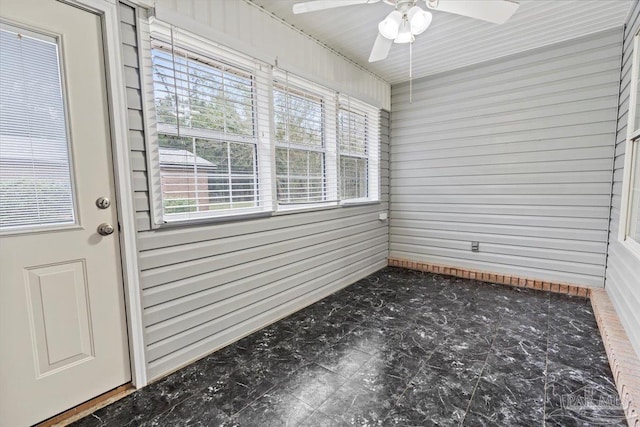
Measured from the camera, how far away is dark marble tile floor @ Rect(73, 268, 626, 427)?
5.21 ft

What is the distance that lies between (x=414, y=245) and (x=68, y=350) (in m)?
3.89

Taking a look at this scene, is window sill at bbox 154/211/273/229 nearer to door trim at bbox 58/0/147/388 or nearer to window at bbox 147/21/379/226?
window at bbox 147/21/379/226

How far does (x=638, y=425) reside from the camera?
1392mm

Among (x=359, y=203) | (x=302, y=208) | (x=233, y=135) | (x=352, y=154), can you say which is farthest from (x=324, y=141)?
(x=233, y=135)

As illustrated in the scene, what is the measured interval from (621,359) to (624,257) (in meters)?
0.91

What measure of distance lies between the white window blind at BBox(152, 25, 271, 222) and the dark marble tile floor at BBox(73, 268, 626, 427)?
1.09 meters

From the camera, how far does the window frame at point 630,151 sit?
243 cm

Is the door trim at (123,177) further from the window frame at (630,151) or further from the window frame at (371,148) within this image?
the window frame at (630,151)

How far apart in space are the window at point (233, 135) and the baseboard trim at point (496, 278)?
1713 millimetres

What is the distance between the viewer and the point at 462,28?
9.08 ft

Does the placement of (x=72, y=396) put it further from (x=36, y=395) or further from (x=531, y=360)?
(x=531, y=360)

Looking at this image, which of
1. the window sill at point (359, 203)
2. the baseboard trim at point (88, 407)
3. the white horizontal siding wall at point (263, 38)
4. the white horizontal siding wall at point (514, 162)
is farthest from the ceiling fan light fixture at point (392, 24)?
the baseboard trim at point (88, 407)

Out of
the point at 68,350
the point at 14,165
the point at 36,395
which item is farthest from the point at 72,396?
the point at 14,165

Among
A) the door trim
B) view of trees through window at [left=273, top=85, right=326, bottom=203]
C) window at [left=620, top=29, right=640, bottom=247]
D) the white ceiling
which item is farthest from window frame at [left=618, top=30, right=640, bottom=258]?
the door trim
